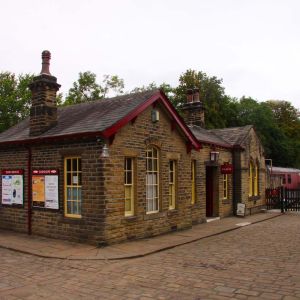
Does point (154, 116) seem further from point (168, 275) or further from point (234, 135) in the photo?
point (234, 135)

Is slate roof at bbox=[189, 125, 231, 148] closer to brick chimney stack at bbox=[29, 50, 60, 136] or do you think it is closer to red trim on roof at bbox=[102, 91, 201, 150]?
red trim on roof at bbox=[102, 91, 201, 150]

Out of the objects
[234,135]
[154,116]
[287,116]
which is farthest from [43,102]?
[287,116]

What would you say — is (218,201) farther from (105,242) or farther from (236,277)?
(236,277)

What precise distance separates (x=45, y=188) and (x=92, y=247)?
2892mm

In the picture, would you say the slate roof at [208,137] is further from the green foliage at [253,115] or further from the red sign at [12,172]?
the green foliage at [253,115]

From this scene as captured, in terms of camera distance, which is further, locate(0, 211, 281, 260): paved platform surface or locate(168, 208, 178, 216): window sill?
locate(168, 208, 178, 216): window sill

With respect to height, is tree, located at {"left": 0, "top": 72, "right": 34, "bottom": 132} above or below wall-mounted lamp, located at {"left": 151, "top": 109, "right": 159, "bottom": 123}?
above

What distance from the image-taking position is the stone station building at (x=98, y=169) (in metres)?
11.0

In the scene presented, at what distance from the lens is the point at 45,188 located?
12.3 m

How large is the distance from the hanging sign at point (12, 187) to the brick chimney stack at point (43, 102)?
1.60 meters

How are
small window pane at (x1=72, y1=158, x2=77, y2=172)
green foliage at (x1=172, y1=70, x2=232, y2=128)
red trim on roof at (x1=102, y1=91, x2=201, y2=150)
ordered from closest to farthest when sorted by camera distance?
1. red trim on roof at (x1=102, y1=91, x2=201, y2=150)
2. small window pane at (x1=72, y1=158, x2=77, y2=172)
3. green foliage at (x1=172, y1=70, x2=232, y2=128)

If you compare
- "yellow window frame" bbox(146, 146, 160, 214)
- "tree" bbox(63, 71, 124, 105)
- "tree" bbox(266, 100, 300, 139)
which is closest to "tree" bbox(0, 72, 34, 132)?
"tree" bbox(63, 71, 124, 105)

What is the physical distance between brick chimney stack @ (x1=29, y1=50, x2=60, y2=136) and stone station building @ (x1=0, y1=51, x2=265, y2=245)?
1.4 inches

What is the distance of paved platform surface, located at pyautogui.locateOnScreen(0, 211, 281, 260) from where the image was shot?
961cm
